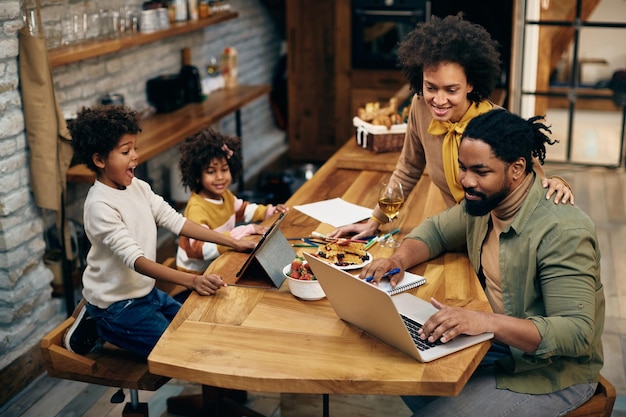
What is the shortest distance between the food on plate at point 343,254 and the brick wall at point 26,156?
5.45 feet

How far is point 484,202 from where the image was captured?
225 centimetres

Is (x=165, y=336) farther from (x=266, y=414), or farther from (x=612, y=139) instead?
(x=612, y=139)

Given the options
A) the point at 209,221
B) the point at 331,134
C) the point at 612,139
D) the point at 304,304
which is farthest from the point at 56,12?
the point at 612,139

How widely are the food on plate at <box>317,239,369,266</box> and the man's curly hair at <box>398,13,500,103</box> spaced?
683 millimetres

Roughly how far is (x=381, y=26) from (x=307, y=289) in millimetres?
4743

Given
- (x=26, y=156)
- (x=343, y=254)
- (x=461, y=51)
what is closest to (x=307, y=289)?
(x=343, y=254)

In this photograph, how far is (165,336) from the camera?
216 cm

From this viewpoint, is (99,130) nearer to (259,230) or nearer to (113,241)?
(113,241)

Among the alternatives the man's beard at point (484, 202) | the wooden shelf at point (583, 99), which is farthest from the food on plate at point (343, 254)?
the wooden shelf at point (583, 99)

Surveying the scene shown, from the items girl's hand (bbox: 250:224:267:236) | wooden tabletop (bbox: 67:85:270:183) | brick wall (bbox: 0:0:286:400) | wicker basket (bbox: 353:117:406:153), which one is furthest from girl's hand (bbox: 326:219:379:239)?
brick wall (bbox: 0:0:286:400)

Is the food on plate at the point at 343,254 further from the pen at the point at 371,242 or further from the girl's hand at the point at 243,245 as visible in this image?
the girl's hand at the point at 243,245

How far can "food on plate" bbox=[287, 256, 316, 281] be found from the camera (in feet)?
7.85

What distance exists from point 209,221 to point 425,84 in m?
1.07

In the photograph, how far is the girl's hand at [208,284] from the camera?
2.41 m
